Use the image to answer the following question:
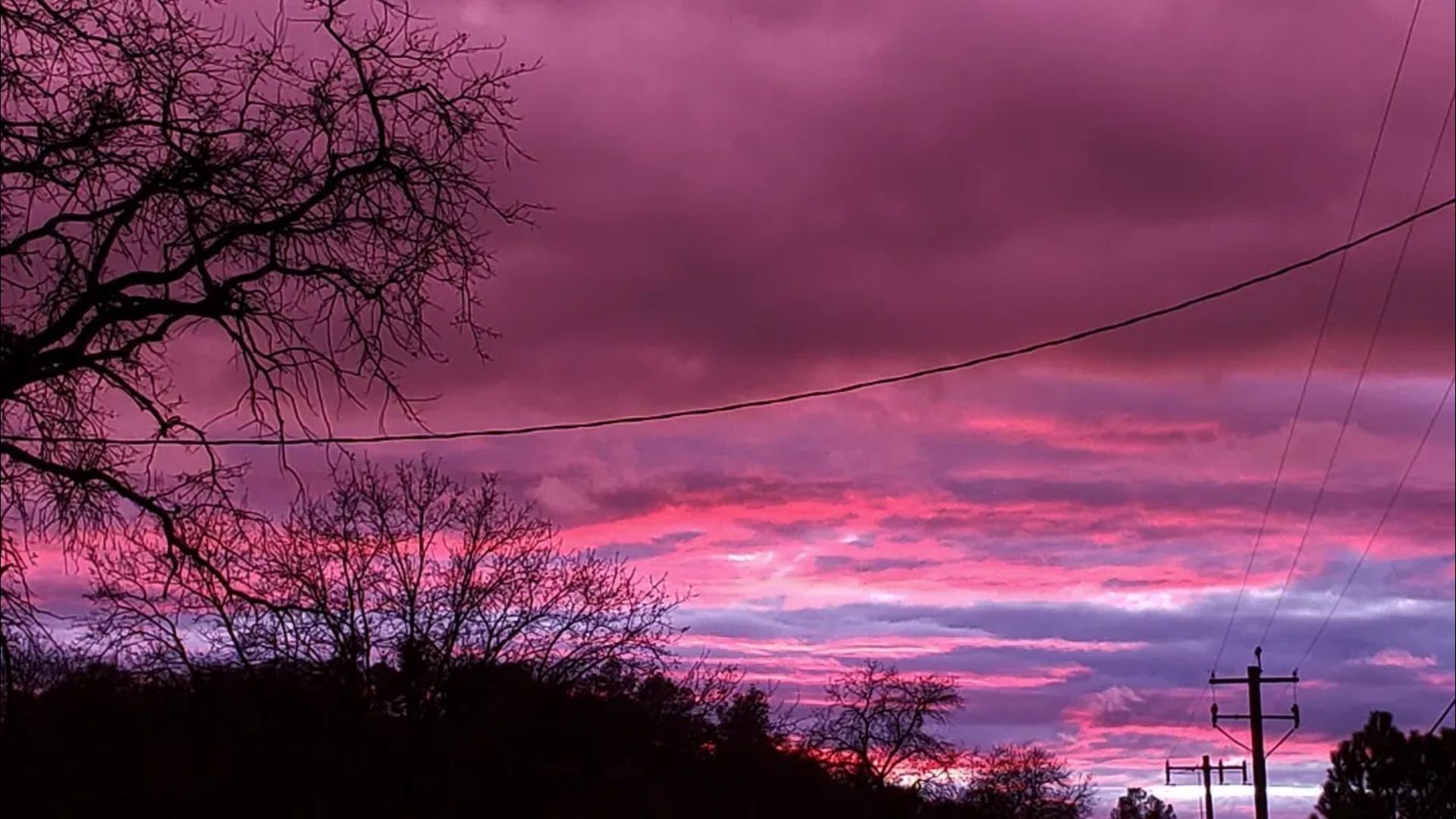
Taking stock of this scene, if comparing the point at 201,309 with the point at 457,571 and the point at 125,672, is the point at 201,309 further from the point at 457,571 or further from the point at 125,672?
the point at 457,571

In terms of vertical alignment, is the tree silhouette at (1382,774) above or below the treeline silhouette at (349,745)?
above

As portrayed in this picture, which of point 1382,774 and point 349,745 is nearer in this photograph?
point 349,745

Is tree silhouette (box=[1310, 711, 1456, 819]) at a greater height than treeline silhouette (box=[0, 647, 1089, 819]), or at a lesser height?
greater

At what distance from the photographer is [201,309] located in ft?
40.9

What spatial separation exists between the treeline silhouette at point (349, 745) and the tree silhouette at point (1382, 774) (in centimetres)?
3014

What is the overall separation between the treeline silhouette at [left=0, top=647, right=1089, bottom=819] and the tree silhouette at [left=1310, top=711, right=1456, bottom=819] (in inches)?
1187

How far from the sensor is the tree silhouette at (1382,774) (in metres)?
55.4

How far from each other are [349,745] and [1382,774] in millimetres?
40291

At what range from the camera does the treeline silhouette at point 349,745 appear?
24.7m

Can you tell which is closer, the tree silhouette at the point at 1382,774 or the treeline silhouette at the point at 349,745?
the treeline silhouette at the point at 349,745

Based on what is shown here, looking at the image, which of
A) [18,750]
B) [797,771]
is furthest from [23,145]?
[797,771]

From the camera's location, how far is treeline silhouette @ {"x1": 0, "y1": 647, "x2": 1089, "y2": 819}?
81.1 feet

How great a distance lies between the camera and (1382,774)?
57.4 metres

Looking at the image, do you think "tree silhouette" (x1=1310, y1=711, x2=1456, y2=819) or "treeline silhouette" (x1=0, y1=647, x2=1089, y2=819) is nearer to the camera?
"treeline silhouette" (x1=0, y1=647, x2=1089, y2=819)
